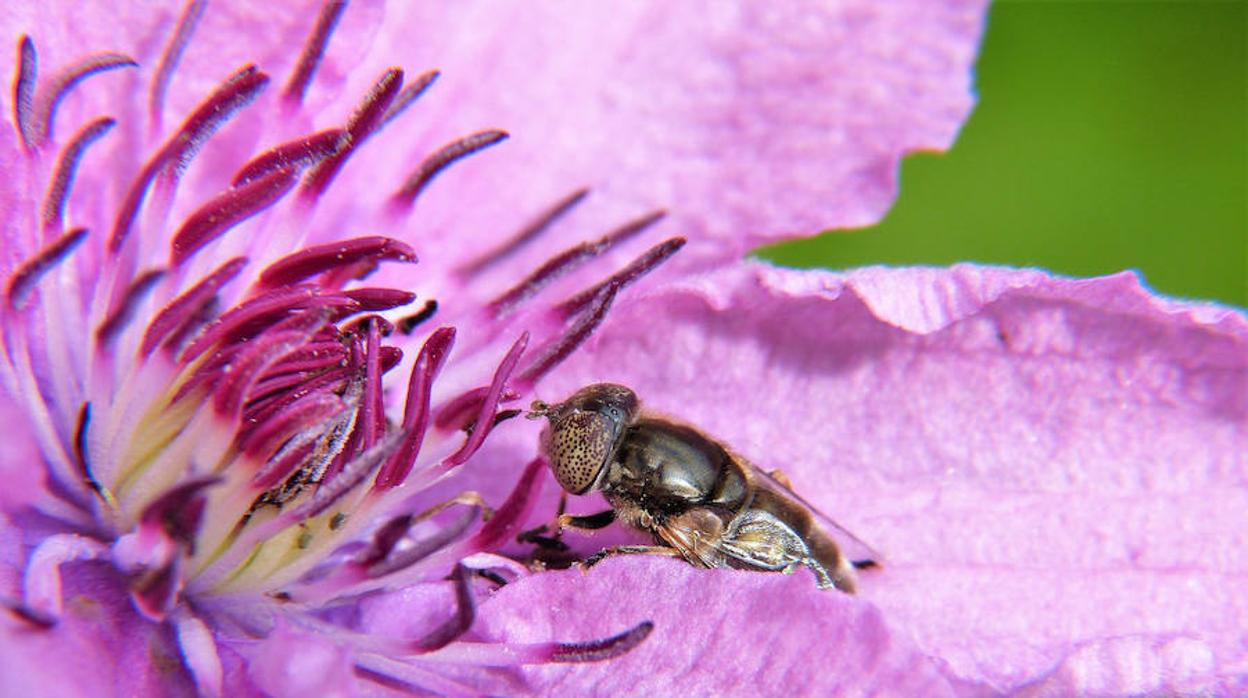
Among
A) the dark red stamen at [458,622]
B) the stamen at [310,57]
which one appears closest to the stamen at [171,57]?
the stamen at [310,57]

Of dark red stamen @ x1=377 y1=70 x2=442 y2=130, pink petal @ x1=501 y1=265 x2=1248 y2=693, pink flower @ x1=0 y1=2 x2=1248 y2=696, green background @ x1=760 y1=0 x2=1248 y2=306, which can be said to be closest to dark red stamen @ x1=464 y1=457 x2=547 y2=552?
pink flower @ x1=0 y1=2 x2=1248 y2=696

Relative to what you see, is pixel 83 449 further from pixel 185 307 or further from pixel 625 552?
pixel 625 552

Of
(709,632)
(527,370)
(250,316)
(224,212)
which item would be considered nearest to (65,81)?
(224,212)

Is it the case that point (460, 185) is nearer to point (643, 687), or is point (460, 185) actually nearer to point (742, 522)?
point (742, 522)

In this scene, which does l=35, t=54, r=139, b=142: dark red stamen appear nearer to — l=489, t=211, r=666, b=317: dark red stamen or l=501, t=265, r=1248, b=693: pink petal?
l=489, t=211, r=666, b=317: dark red stamen

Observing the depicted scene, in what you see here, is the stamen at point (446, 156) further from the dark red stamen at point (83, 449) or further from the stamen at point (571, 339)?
the dark red stamen at point (83, 449)

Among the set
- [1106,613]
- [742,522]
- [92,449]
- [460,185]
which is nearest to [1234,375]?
[1106,613]
